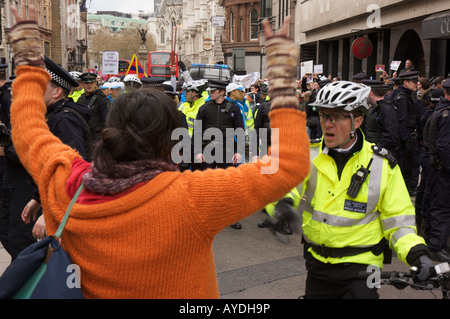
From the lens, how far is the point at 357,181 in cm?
309

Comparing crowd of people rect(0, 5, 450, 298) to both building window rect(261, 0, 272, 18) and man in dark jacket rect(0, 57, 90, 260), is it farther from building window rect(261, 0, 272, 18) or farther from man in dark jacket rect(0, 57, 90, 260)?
building window rect(261, 0, 272, 18)

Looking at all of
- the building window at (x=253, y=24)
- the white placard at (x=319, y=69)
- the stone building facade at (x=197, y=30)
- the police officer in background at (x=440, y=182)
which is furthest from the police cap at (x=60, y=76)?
the stone building facade at (x=197, y=30)

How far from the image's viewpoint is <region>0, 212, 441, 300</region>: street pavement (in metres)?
5.28

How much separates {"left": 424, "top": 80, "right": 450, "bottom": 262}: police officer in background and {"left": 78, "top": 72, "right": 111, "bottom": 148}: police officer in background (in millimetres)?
5078

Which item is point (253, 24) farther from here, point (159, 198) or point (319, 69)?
point (159, 198)

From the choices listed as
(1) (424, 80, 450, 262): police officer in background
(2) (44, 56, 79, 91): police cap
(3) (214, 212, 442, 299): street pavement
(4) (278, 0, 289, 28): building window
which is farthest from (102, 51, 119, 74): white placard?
(2) (44, 56, 79, 91): police cap

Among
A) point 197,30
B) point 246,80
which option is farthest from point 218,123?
point 197,30

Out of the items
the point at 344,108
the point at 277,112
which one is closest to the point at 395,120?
the point at 344,108

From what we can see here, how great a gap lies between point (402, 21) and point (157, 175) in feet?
64.2

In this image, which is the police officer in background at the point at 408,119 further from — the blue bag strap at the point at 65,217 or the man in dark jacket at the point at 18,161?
the blue bag strap at the point at 65,217

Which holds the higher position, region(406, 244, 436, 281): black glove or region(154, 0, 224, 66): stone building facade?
region(154, 0, 224, 66): stone building facade

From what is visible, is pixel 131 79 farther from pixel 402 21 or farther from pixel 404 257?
pixel 402 21

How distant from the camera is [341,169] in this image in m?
Result: 3.20

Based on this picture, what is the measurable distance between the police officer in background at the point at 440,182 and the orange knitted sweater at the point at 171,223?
16.8 feet
